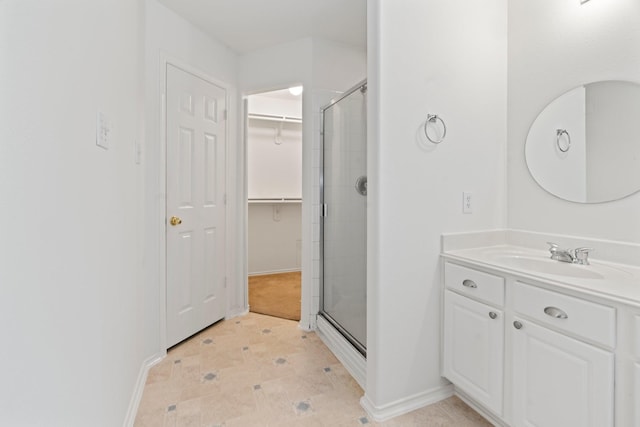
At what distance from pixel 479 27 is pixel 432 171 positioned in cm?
89

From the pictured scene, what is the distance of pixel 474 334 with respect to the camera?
4.94ft

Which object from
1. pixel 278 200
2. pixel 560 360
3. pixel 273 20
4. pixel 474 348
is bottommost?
pixel 474 348

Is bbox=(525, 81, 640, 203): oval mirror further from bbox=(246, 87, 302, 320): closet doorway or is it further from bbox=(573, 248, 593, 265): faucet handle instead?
bbox=(246, 87, 302, 320): closet doorway

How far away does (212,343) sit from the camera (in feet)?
7.87

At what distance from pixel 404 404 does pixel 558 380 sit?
752mm

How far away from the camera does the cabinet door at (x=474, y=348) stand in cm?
140

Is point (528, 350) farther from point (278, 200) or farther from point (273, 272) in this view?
point (273, 272)

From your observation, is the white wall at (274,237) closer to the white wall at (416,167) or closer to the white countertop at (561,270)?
the white wall at (416,167)

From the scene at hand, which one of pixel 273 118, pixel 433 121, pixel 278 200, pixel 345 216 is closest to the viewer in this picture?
pixel 433 121

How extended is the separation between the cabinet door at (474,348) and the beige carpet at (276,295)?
5.25 ft

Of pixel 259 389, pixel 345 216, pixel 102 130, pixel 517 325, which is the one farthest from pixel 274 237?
pixel 517 325

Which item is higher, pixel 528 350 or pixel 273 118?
pixel 273 118

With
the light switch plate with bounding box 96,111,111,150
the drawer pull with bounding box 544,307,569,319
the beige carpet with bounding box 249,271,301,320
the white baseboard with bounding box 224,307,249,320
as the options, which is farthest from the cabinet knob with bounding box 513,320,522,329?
the white baseboard with bounding box 224,307,249,320

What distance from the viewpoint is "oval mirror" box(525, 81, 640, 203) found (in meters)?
1.41
